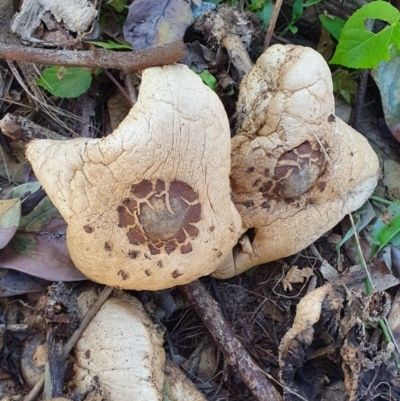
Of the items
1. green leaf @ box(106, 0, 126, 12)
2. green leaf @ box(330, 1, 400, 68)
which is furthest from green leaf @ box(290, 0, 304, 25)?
green leaf @ box(106, 0, 126, 12)

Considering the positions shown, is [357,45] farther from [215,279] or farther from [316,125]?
[215,279]

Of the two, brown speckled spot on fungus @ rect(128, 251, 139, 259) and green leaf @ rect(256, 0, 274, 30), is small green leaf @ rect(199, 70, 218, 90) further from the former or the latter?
brown speckled spot on fungus @ rect(128, 251, 139, 259)

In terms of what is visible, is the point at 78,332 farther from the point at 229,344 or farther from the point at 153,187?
the point at 153,187

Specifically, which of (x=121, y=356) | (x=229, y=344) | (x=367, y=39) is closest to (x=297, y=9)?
(x=367, y=39)

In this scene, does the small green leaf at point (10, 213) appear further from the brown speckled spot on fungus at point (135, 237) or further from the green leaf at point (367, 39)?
the green leaf at point (367, 39)

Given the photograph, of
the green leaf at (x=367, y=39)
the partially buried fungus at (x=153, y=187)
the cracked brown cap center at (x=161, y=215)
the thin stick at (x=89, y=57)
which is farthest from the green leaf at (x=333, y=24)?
the cracked brown cap center at (x=161, y=215)

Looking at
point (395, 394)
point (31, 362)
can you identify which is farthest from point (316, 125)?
point (31, 362)

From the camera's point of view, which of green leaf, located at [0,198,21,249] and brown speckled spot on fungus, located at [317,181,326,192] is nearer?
green leaf, located at [0,198,21,249]
